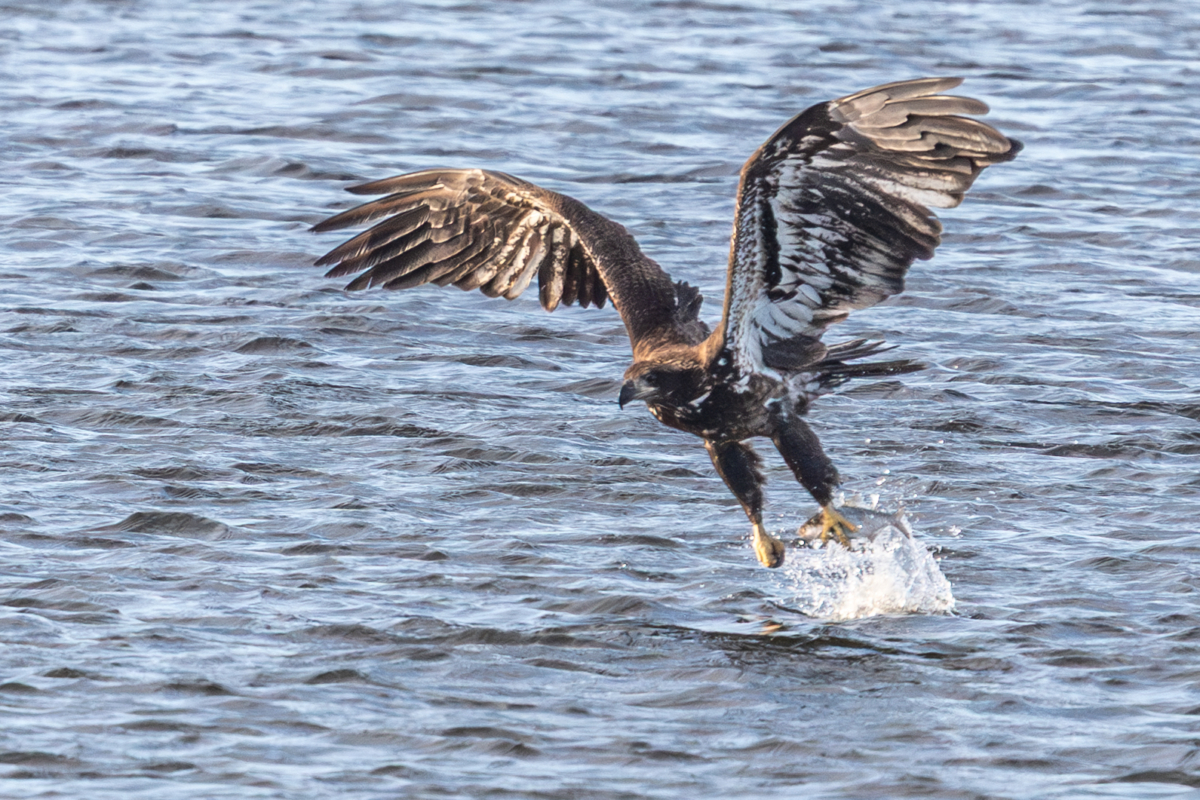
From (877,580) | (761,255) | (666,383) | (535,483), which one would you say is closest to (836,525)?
(877,580)

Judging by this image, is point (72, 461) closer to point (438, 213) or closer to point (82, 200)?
point (438, 213)

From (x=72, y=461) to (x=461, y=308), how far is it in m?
3.34

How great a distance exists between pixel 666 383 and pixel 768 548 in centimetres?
86

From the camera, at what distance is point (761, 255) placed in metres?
6.87

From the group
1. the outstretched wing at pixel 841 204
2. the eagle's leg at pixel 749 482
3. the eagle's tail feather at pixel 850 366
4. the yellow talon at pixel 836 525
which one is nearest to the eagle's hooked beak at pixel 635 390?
the outstretched wing at pixel 841 204

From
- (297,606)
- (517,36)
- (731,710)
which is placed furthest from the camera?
(517,36)

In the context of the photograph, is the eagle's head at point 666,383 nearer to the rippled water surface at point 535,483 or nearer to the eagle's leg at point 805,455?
the eagle's leg at point 805,455

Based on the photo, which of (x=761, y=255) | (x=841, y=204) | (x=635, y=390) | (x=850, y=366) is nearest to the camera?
(x=841, y=204)

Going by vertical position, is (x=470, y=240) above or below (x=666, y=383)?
above

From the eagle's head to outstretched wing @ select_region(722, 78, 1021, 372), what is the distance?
0.59 ft

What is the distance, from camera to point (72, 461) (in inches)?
340

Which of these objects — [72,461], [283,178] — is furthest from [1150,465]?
[283,178]

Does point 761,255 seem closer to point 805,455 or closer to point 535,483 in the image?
point 805,455

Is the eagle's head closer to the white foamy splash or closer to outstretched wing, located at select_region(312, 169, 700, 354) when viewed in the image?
the white foamy splash
